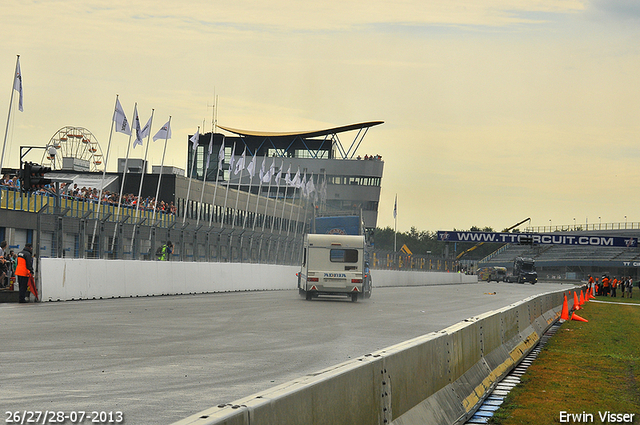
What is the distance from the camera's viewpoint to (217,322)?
61.7ft

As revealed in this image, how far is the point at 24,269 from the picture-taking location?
900 inches

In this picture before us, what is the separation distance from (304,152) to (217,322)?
114 m

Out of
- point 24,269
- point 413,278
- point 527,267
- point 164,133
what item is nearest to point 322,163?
point 527,267

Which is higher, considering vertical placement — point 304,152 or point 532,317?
point 304,152

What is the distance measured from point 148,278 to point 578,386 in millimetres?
20773

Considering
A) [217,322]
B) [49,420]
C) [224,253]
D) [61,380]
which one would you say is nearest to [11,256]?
[224,253]

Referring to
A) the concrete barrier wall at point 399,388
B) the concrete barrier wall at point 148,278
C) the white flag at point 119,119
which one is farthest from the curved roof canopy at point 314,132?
the concrete barrier wall at point 399,388

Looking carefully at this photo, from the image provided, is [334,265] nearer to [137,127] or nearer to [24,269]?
[24,269]

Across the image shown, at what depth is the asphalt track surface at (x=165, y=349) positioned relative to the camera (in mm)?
8656

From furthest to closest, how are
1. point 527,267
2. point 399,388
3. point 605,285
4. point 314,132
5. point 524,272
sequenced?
point 314,132
point 527,267
point 524,272
point 605,285
point 399,388

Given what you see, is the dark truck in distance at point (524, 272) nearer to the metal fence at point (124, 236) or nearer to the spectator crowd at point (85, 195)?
the metal fence at point (124, 236)

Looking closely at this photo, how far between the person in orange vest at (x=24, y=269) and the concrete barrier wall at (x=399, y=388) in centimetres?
1410

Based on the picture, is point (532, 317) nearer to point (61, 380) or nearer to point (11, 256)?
point (61, 380)

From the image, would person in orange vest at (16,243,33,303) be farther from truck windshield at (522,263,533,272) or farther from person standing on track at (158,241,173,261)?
truck windshield at (522,263,533,272)
